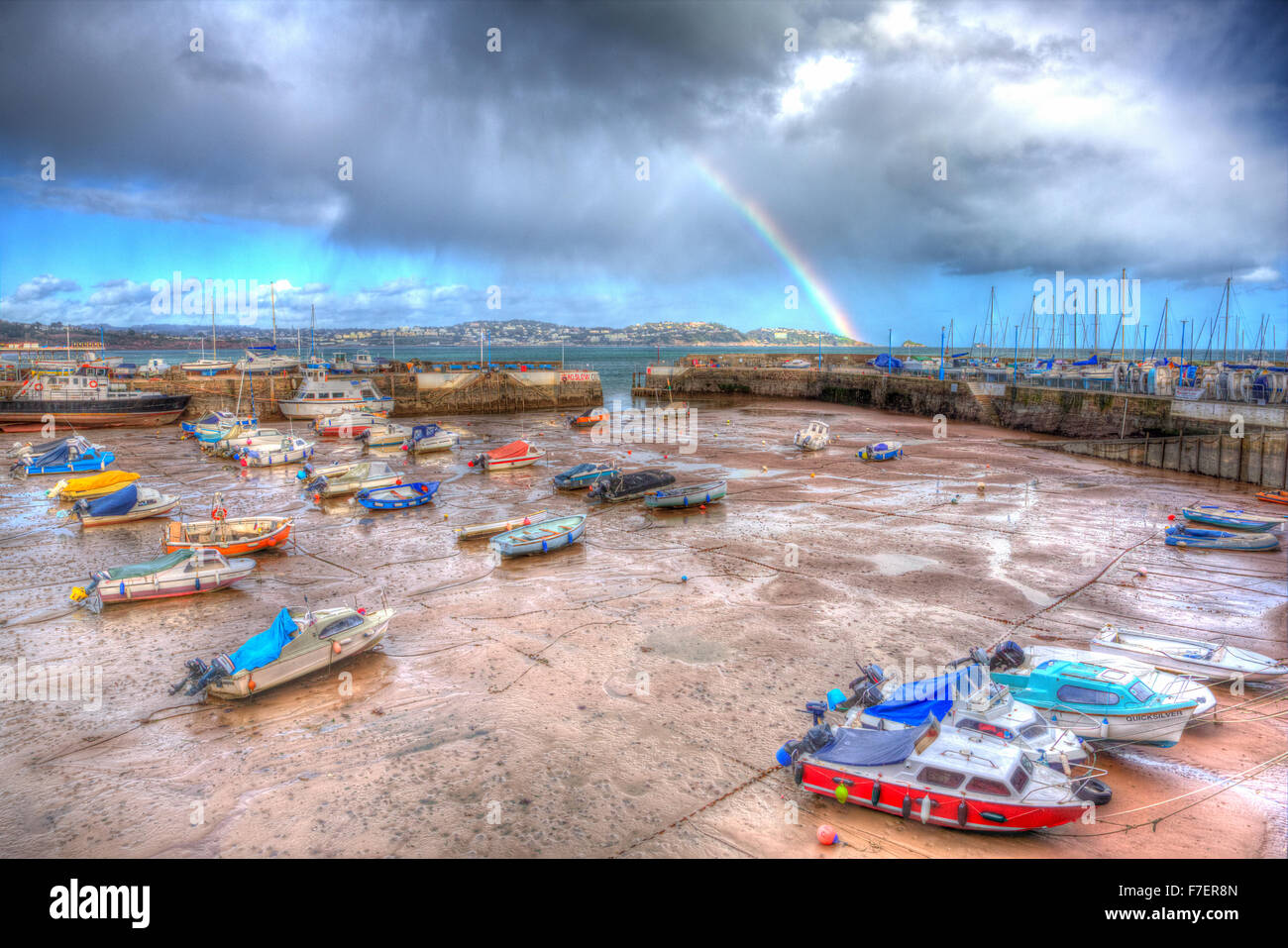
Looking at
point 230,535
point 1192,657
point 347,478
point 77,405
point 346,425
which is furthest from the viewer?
point 77,405

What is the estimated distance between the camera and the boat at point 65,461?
33.5 m

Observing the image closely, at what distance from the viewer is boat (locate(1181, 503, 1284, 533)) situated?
23109 mm

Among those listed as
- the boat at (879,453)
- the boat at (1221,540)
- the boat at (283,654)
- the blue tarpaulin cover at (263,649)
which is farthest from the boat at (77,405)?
the boat at (1221,540)

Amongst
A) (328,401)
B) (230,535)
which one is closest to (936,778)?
(230,535)

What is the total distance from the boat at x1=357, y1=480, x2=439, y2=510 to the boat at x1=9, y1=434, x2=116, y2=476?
1614 centimetres

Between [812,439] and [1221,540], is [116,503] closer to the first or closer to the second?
[812,439]

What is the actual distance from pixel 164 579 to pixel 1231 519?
3172 cm

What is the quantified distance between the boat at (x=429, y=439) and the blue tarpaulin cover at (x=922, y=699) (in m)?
34.3

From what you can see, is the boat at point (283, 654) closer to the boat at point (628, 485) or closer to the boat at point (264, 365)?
the boat at point (628, 485)

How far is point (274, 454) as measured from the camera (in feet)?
124

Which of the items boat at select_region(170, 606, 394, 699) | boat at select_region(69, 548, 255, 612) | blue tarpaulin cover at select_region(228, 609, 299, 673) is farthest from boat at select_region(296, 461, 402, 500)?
blue tarpaulin cover at select_region(228, 609, 299, 673)

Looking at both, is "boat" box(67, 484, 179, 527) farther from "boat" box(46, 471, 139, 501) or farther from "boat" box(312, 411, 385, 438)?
"boat" box(312, 411, 385, 438)

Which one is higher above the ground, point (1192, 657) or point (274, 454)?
point (274, 454)

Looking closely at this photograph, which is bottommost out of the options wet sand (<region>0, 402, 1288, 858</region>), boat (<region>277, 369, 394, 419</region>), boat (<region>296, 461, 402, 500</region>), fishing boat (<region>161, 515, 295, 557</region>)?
wet sand (<region>0, 402, 1288, 858</region>)
